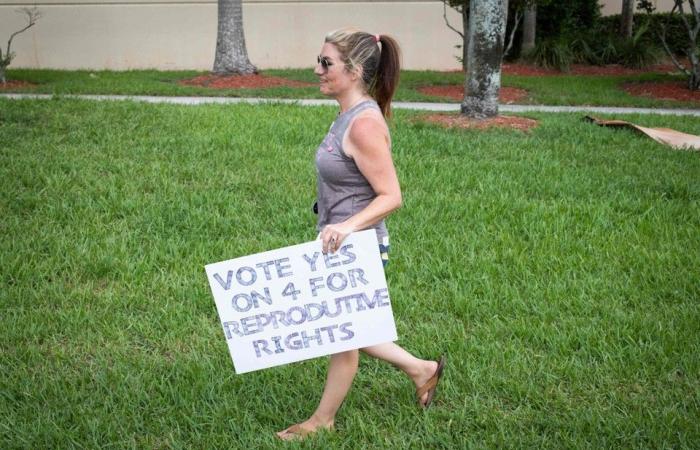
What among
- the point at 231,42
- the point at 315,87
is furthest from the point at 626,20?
the point at 231,42

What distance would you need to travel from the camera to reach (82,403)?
11.7ft

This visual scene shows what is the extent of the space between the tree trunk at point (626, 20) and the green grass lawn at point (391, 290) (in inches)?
528

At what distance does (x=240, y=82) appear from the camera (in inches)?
585

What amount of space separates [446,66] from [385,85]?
16.7 m

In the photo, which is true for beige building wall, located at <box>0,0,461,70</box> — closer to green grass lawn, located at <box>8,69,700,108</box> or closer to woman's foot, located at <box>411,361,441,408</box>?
green grass lawn, located at <box>8,69,700,108</box>

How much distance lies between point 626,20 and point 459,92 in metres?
8.99

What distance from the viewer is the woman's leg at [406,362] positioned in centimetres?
337

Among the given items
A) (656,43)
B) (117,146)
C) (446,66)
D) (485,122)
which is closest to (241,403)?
(117,146)

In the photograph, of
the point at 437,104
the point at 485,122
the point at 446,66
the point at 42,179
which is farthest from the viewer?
the point at 446,66

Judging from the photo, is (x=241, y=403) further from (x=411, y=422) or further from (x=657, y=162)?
(x=657, y=162)

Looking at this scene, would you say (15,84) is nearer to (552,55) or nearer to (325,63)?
(552,55)

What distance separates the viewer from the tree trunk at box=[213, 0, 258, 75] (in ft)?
48.7

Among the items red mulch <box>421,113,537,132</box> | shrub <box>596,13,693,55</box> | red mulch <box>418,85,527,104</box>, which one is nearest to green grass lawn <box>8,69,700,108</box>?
red mulch <box>418,85,527,104</box>

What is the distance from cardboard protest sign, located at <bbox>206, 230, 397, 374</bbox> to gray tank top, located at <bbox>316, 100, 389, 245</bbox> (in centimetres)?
17
